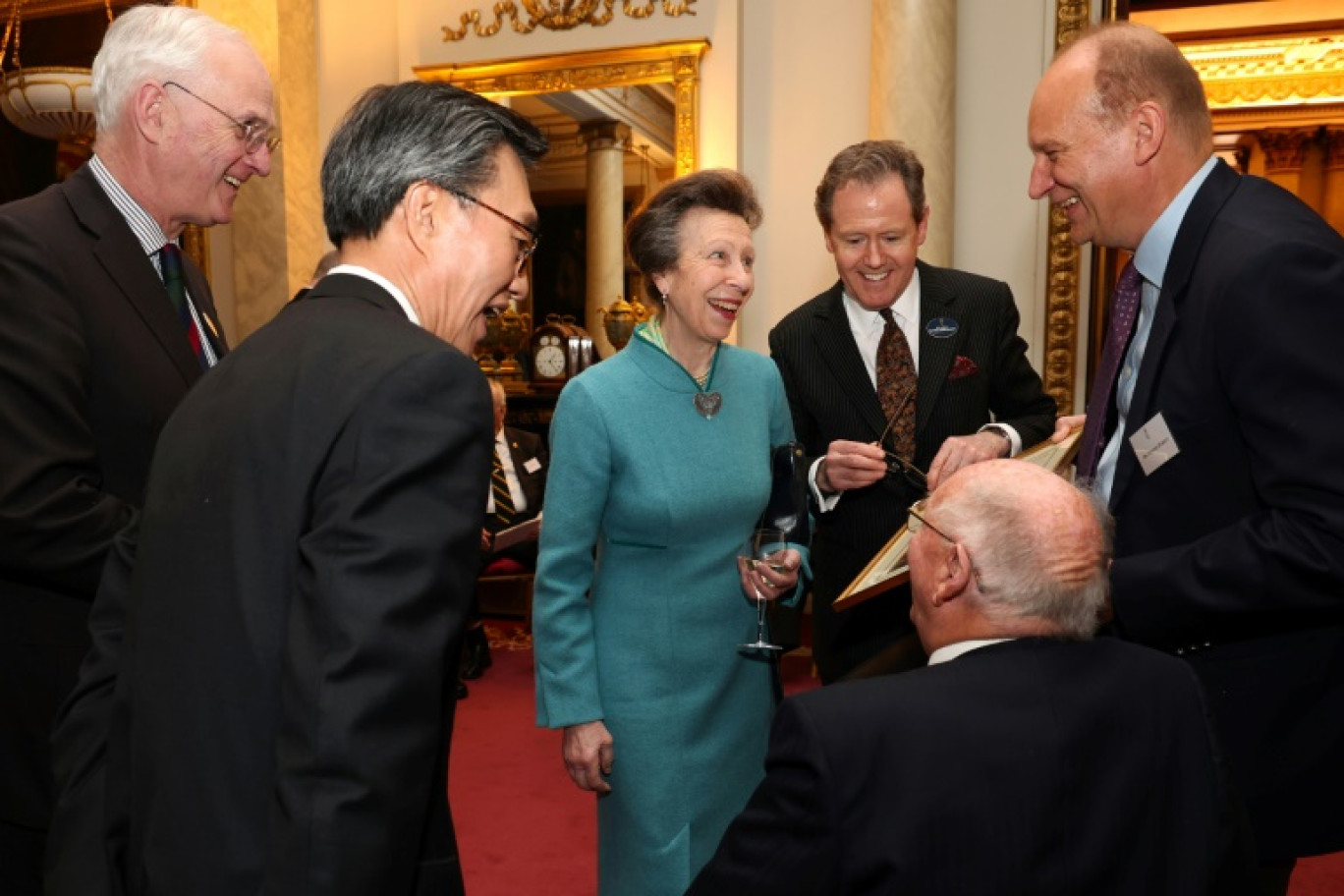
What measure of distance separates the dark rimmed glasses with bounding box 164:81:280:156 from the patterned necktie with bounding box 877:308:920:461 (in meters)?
1.51

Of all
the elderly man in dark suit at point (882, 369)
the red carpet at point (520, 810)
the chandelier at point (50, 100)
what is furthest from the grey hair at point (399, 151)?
the chandelier at point (50, 100)

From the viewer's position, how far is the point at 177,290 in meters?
2.05

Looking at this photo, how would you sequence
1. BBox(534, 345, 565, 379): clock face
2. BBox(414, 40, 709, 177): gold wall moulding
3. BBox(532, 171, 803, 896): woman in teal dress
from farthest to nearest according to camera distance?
BBox(534, 345, 565, 379): clock face < BBox(414, 40, 709, 177): gold wall moulding < BBox(532, 171, 803, 896): woman in teal dress

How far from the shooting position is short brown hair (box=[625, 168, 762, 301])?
2188 mm

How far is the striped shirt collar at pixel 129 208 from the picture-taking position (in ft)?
6.37

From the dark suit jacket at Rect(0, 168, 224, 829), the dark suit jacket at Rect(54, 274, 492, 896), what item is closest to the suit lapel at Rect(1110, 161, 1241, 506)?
the dark suit jacket at Rect(54, 274, 492, 896)

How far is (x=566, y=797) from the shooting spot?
3.94m

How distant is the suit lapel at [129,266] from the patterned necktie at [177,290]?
0.11m

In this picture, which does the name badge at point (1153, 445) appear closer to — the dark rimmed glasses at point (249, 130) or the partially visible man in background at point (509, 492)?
the dark rimmed glasses at point (249, 130)

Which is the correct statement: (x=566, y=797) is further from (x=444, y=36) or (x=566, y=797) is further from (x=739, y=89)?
(x=444, y=36)

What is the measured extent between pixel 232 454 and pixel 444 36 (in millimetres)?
5946

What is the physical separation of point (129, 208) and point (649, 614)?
48.8 inches

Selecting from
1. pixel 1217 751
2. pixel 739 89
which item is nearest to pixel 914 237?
pixel 1217 751

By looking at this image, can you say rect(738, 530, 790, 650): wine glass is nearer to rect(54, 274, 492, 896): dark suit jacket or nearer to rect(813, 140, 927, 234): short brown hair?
rect(54, 274, 492, 896): dark suit jacket
